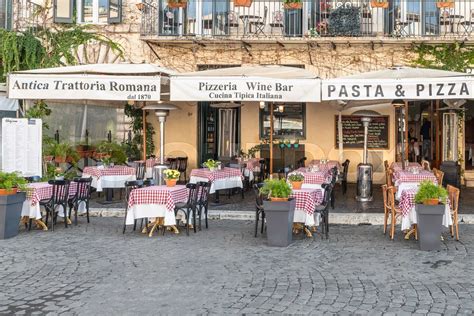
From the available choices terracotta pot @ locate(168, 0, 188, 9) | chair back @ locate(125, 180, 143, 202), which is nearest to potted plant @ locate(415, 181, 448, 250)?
chair back @ locate(125, 180, 143, 202)

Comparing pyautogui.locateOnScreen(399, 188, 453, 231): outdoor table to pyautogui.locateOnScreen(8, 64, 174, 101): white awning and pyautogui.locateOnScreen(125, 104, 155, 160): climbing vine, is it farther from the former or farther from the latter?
pyautogui.locateOnScreen(125, 104, 155, 160): climbing vine

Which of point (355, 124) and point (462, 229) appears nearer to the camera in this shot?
point (462, 229)

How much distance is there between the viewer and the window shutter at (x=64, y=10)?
1752cm

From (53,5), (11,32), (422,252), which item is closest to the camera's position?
(422,252)

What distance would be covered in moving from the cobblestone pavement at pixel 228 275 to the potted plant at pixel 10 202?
26 cm

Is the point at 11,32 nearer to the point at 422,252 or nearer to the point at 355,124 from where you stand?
the point at 355,124

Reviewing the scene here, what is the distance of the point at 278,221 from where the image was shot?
8.27 m

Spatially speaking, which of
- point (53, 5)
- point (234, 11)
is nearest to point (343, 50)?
point (234, 11)

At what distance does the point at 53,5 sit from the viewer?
17.5m

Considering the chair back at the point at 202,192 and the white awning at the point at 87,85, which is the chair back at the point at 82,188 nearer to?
the white awning at the point at 87,85

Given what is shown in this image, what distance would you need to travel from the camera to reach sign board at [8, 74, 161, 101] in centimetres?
1018

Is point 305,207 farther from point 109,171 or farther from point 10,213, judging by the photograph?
point 109,171

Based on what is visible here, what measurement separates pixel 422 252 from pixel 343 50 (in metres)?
9.93

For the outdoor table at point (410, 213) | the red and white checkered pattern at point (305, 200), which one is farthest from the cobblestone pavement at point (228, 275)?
the red and white checkered pattern at point (305, 200)
